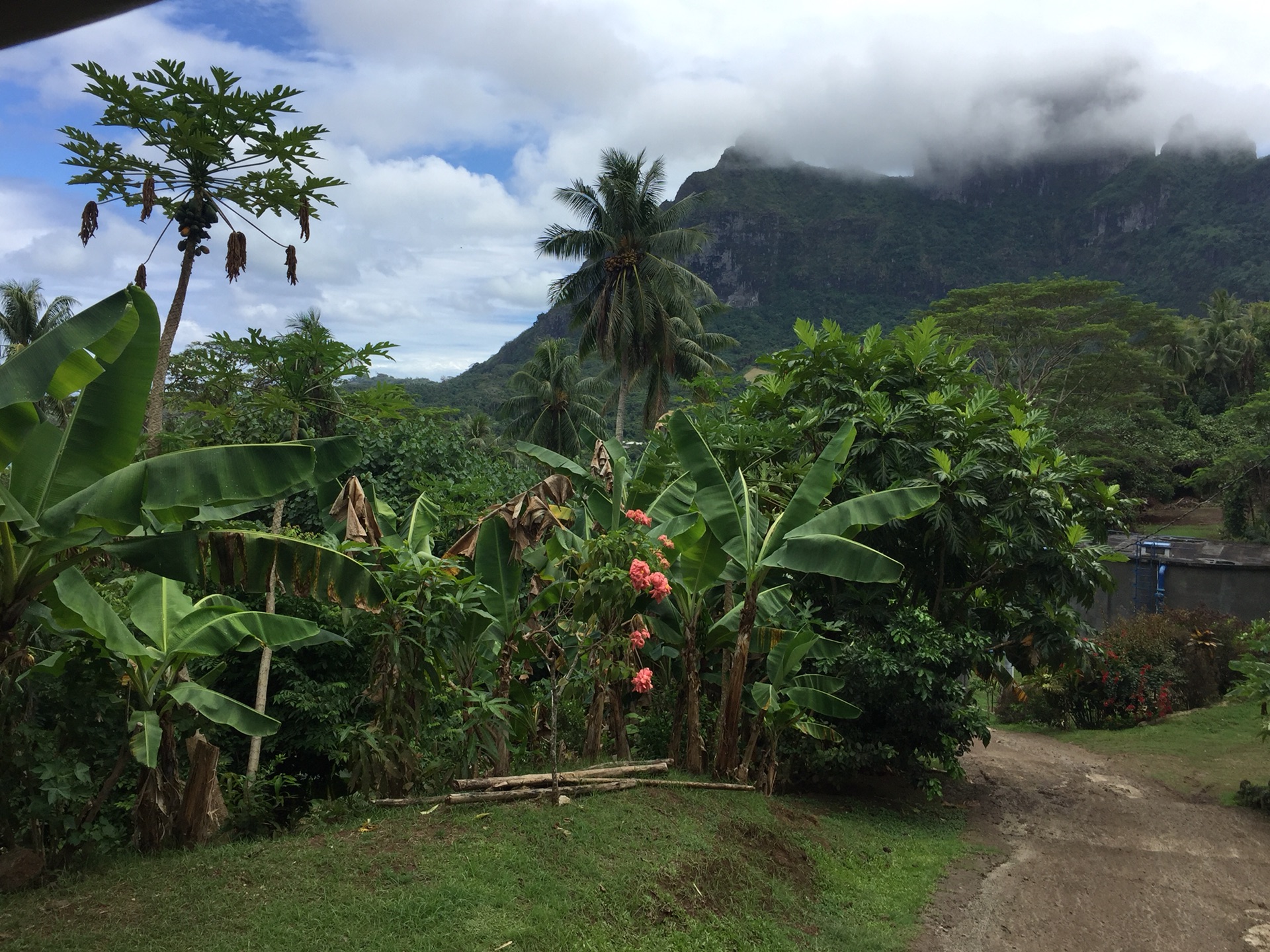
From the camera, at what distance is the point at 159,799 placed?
5.64 meters

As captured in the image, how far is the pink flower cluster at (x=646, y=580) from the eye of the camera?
265 inches

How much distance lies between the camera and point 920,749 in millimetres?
10227

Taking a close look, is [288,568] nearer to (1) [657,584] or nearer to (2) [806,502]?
(1) [657,584]

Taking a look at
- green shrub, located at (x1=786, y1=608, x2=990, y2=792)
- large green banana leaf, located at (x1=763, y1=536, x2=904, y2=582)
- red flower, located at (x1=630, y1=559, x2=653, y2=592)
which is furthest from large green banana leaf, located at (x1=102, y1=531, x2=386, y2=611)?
green shrub, located at (x1=786, y1=608, x2=990, y2=792)

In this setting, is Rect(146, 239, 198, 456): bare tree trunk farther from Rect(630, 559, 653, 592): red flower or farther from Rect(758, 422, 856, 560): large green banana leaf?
Rect(758, 422, 856, 560): large green banana leaf

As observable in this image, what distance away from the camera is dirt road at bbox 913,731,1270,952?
6.96 metres

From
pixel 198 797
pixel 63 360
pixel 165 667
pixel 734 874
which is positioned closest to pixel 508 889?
pixel 734 874

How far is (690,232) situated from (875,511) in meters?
23.0

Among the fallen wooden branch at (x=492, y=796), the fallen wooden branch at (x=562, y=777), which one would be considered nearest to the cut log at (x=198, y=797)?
the fallen wooden branch at (x=492, y=796)

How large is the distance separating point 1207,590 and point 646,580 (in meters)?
21.0

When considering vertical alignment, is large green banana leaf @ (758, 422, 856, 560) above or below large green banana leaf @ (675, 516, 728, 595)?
above

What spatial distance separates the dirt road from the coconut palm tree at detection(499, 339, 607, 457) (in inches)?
1095

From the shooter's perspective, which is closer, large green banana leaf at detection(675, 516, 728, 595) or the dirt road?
the dirt road

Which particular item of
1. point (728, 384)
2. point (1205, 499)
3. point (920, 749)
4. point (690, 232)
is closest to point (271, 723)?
point (920, 749)
